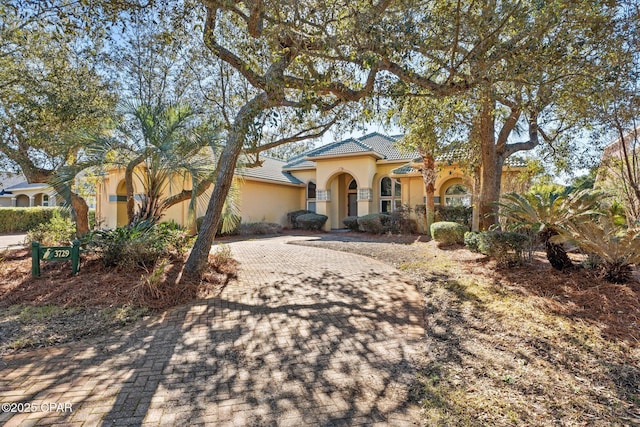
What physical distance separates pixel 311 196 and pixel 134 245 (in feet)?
56.7

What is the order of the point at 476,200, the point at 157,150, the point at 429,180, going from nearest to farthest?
1. the point at 157,150
2. the point at 476,200
3. the point at 429,180

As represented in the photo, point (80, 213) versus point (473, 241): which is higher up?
point (80, 213)

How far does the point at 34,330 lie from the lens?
478 cm

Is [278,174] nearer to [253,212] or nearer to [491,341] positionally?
[253,212]

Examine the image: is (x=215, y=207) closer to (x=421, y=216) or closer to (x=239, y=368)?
(x=239, y=368)

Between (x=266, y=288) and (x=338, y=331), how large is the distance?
2.55 m

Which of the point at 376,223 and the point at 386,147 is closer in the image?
the point at 376,223

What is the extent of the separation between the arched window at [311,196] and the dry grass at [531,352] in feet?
55.7

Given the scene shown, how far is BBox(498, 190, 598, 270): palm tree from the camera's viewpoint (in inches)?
265

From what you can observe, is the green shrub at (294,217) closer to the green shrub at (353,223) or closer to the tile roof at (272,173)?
the tile roof at (272,173)

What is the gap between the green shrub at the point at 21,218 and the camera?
20953 millimetres

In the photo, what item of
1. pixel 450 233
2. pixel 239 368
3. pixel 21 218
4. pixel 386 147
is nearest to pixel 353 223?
pixel 386 147

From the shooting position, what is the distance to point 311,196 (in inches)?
949

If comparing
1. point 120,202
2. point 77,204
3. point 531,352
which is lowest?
point 531,352
